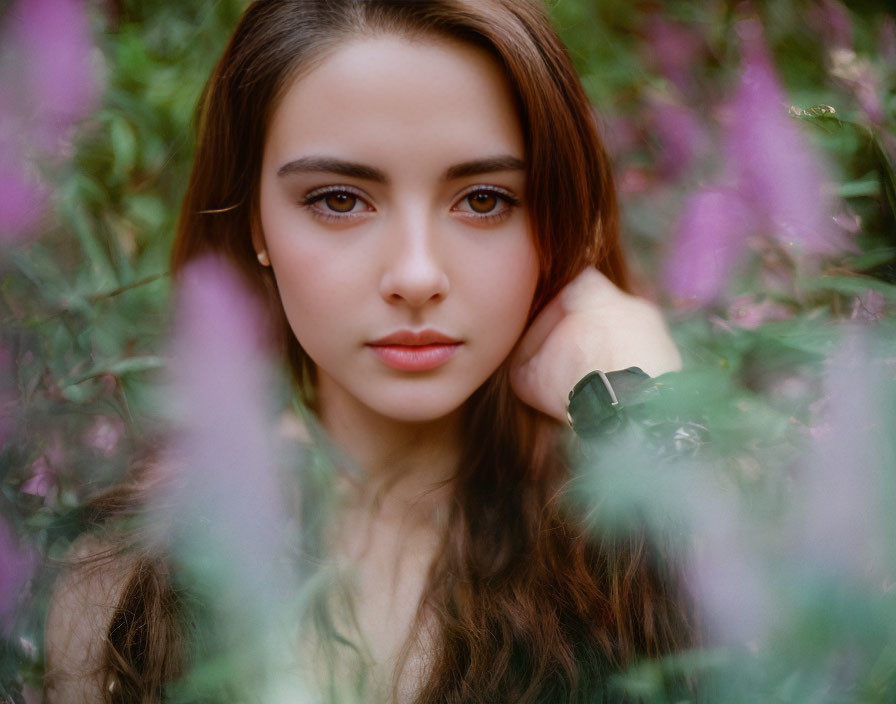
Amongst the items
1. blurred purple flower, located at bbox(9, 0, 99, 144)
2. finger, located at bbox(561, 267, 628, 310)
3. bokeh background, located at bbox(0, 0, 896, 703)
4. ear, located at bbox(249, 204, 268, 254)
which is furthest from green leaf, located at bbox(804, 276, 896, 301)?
blurred purple flower, located at bbox(9, 0, 99, 144)

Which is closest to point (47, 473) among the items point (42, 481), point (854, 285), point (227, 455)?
point (42, 481)

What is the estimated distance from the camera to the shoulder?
3.53 ft

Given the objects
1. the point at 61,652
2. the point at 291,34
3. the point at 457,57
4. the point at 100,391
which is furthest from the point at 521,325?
the point at 61,652

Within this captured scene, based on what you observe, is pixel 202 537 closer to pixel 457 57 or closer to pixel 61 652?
pixel 61 652

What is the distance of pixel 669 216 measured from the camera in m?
0.98

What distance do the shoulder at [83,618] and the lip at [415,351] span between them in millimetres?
462

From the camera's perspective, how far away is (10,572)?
0.96m

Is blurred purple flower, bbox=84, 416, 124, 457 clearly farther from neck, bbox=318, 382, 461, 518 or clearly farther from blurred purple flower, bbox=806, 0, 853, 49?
blurred purple flower, bbox=806, 0, 853, 49

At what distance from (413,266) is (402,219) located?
2.2 inches

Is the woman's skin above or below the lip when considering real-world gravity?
Result: above

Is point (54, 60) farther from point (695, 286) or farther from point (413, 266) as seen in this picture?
point (695, 286)

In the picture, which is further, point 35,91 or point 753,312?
point 35,91

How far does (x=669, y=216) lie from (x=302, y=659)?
2.08ft

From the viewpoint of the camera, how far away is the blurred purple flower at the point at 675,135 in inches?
37.1
